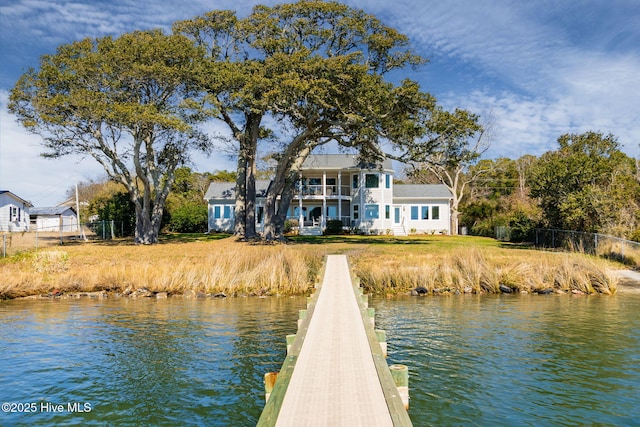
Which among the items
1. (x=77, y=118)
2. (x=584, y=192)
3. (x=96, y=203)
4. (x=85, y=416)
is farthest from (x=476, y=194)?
(x=85, y=416)

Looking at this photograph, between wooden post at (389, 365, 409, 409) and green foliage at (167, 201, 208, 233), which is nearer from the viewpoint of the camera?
wooden post at (389, 365, 409, 409)

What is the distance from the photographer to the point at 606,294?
18.7 meters

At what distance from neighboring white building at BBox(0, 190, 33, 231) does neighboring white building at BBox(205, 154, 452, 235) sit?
75.2 ft

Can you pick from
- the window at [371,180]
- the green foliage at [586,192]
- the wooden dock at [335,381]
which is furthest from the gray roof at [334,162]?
the wooden dock at [335,381]

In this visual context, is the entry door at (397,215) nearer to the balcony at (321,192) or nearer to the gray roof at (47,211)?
the balcony at (321,192)

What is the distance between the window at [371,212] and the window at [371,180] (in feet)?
6.10

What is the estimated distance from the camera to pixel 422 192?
151 feet

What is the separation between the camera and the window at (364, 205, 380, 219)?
144 feet

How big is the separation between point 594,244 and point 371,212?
69.2 feet

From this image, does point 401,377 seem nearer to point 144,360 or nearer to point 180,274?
point 144,360

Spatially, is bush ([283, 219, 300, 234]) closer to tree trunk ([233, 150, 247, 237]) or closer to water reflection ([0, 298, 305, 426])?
tree trunk ([233, 150, 247, 237])

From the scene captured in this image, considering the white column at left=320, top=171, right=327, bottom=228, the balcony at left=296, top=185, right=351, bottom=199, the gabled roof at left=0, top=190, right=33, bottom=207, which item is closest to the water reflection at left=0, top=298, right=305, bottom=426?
the white column at left=320, top=171, right=327, bottom=228

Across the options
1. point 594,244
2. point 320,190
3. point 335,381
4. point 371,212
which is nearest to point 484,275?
point 594,244

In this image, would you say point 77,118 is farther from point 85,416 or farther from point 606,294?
point 606,294
